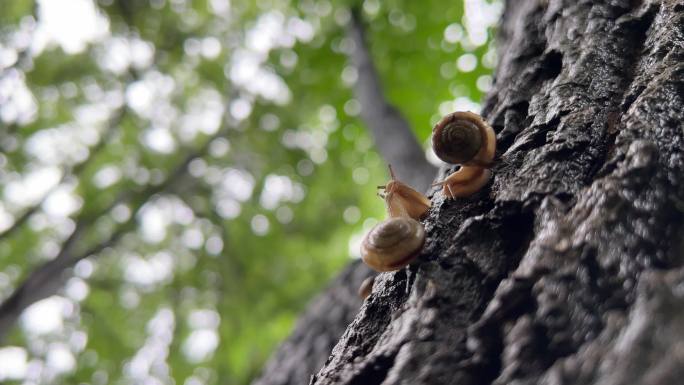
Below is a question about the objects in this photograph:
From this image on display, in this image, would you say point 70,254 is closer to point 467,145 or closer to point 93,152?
point 93,152

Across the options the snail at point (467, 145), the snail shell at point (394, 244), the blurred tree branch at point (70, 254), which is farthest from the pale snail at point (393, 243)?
the blurred tree branch at point (70, 254)

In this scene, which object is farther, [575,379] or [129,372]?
[129,372]

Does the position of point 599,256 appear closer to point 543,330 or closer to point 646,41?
point 543,330

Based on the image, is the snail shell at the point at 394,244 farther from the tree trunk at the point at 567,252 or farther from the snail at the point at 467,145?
the snail at the point at 467,145

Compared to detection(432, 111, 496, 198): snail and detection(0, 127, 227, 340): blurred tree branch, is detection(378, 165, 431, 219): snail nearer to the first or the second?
detection(432, 111, 496, 198): snail

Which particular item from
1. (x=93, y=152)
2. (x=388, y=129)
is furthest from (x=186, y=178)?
(x=388, y=129)

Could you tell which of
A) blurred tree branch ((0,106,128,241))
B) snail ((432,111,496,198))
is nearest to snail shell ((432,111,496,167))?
snail ((432,111,496,198))

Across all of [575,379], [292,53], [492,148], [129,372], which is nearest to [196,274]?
[129,372]

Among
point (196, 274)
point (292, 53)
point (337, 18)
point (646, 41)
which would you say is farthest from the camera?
point (196, 274)
